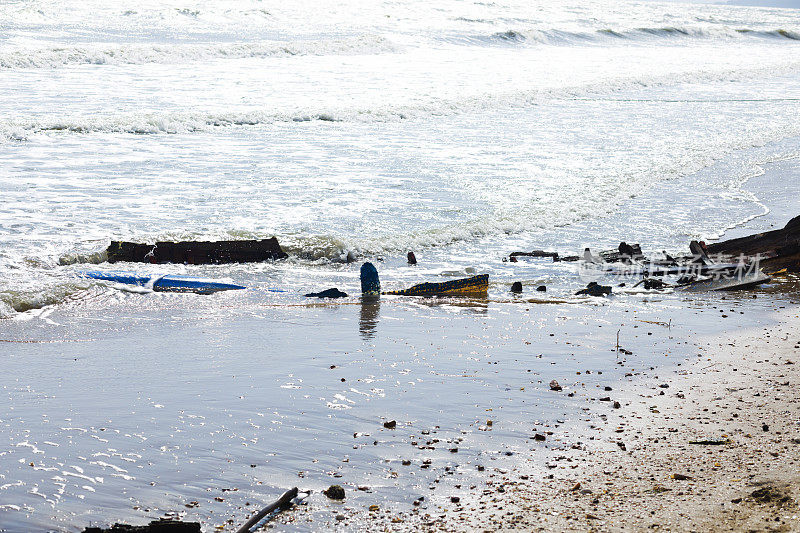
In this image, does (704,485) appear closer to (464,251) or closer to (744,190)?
(464,251)

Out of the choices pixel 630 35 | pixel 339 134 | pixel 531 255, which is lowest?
pixel 531 255

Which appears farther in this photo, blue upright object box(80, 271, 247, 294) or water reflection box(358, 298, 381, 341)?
blue upright object box(80, 271, 247, 294)

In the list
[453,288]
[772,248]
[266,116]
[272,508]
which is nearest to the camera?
[272,508]

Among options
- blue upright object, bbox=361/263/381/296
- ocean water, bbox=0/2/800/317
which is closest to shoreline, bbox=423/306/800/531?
blue upright object, bbox=361/263/381/296

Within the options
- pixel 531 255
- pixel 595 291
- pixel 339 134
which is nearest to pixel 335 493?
pixel 595 291

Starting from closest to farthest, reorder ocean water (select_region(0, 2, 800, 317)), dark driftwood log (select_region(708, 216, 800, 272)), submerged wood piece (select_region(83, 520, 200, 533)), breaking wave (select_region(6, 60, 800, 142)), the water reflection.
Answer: submerged wood piece (select_region(83, 520, 200, 533))
the water reflection
dark driftwood log (select_region(708, 216, 800, 272))
ocean water (select_region(0, 2, 800, 317))
breaking wave (select_region(6, 60, 800, 142))

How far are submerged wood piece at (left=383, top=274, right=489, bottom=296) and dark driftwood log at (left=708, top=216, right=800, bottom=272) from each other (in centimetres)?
307

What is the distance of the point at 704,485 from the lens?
373 centimetres

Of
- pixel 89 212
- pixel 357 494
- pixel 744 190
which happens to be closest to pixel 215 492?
pixel 357 494

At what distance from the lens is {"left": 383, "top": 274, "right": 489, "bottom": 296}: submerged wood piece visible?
8180 mm

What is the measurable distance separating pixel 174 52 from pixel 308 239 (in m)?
30.1

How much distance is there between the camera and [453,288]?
827 cm

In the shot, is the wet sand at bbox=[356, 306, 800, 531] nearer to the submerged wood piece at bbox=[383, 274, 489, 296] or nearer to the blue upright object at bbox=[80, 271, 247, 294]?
the submerged wood piece at bbox=[383, 274, 489, 296]

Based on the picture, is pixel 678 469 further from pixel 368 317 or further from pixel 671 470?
pixel 368 317
